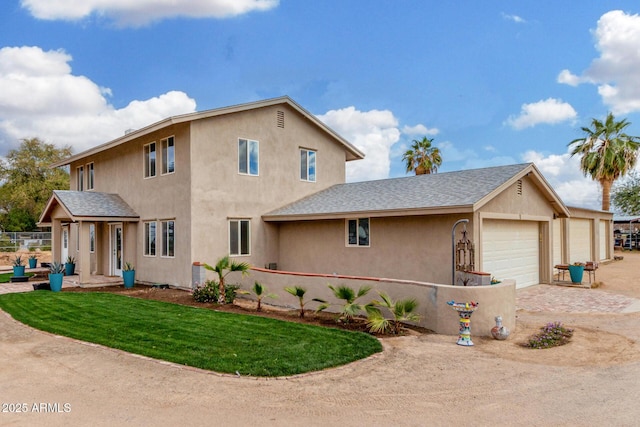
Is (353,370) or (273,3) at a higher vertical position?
(273,3)

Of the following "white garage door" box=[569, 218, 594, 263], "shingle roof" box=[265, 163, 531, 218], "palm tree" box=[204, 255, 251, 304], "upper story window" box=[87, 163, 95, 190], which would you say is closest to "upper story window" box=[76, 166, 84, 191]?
"upper story window" box=[87, 163, 95, 190]

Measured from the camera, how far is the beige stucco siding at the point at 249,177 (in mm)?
15867

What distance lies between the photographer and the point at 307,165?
19.8m

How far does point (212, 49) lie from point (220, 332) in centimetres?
1302

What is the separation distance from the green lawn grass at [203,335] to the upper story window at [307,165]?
8622 millimetres

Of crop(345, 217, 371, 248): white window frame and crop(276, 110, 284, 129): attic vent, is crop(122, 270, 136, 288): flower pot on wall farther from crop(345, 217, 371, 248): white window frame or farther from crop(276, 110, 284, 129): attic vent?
crop(345, 217, 371, 248): white window frame

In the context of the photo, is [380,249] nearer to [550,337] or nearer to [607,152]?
[550,337]

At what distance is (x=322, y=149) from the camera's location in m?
20.3

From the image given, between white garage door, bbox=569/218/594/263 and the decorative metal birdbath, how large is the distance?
54.7 ft

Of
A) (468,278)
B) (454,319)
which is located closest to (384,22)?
(468,278)

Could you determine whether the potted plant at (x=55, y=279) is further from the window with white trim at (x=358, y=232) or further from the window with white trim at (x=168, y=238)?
the window with white trim at (x=358, y=232)

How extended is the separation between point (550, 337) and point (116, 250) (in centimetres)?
1740

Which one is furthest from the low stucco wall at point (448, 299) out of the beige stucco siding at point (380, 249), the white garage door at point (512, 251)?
the white garage door at point (512, 251)

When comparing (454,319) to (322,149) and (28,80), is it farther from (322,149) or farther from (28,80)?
(28,80)
